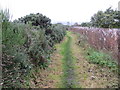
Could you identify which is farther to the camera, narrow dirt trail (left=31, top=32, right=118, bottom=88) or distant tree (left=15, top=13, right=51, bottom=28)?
distant tree (left=15, top=13, right=51, bottom=28)

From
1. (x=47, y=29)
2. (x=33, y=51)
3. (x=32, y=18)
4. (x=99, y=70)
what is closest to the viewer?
(x=33, y=51)

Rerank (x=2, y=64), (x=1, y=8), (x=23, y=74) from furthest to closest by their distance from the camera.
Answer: (x=23, y=74)
(x=1, y=8)
(x=2, y=64)

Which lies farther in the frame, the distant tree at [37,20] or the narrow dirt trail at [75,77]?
the distant tree at [37,20]

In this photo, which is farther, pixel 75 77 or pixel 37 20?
pixel 37 20

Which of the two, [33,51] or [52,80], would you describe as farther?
[33,51]

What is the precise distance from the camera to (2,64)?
13.6ft

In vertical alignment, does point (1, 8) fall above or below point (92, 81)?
above

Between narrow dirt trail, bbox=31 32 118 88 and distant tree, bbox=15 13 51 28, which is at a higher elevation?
distant tree, bbox=15 13 51 28

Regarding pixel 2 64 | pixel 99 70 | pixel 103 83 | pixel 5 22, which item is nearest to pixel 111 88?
pixel 103 83

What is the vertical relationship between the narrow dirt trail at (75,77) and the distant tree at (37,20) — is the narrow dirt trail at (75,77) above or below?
below

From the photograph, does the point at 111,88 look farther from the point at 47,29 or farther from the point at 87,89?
the point at 47,29

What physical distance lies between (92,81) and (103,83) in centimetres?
40

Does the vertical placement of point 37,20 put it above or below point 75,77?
above

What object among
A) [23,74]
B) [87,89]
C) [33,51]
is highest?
[33,51]
